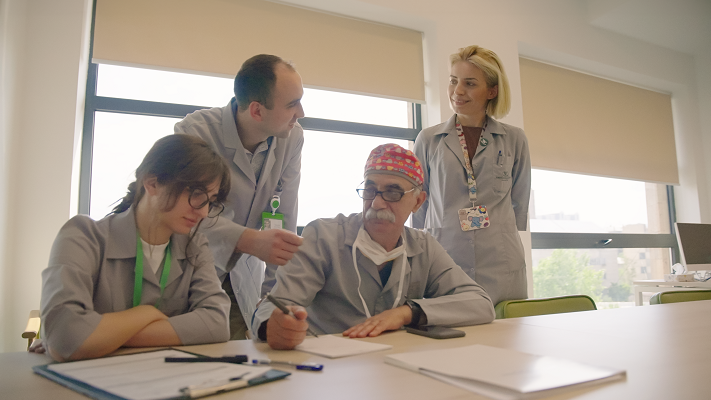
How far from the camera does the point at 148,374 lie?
82cm

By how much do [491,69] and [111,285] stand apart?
194 cm

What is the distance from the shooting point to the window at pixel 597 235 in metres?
4.87

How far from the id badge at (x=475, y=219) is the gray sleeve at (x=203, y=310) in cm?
134

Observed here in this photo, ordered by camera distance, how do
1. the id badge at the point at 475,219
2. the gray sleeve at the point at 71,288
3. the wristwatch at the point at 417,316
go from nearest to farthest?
the gray sleeve at the point at 71,288
the wristwatch at the point at 417,316
the id badge at the point at 475,219

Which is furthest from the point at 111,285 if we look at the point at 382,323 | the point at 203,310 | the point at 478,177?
the point at 478,177

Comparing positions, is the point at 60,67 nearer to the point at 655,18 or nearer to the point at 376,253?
the point at 376,253

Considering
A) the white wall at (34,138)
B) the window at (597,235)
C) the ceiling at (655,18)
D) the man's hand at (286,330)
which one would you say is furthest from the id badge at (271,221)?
the ceiling at (655,18)

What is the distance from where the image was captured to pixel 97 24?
3.14 metres

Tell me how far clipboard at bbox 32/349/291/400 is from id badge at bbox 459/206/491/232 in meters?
1.67

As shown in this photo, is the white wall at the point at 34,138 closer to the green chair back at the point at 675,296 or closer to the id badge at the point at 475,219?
the id badge at the point at 475,219

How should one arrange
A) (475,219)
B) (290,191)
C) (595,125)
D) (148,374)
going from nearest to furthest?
(148,374), (290,191), (475,219), (595,125)

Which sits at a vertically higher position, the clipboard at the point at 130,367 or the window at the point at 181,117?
the window at the point at 181,117

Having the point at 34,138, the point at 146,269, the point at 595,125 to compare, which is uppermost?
the point at 595,125

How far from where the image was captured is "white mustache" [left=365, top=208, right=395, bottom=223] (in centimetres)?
165
